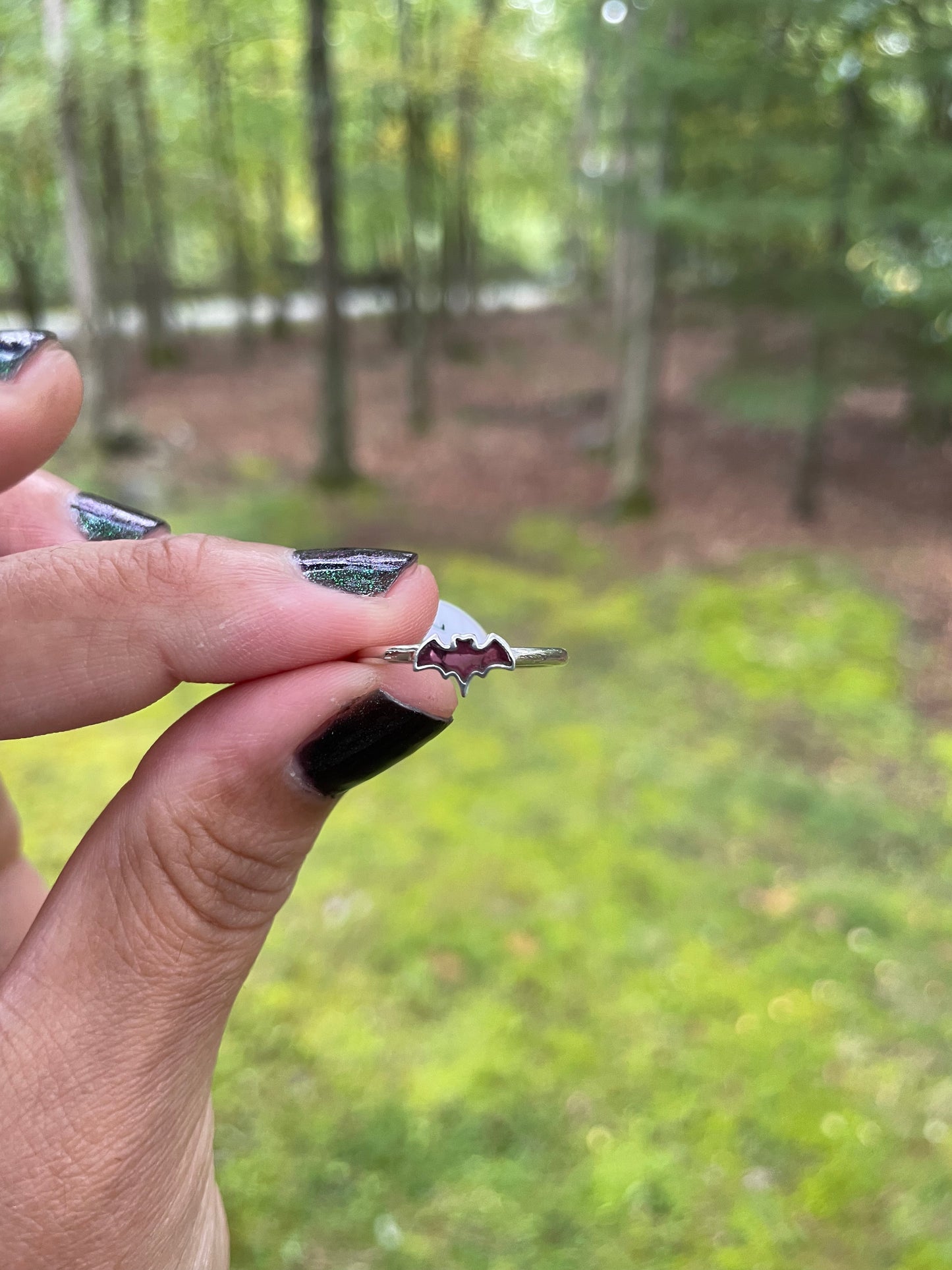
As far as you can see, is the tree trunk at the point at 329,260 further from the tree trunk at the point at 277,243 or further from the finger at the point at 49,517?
the tree trunk at the point at 277,243

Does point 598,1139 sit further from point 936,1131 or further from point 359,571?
point 359,571

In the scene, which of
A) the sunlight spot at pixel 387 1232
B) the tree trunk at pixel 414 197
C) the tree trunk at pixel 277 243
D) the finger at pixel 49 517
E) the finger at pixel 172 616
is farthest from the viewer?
the tree trunk at pixel 277 243

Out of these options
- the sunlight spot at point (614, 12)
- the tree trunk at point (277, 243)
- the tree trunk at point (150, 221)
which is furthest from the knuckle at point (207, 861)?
the tree trunk at point (277, 243)

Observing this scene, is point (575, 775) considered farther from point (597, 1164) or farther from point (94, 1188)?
point (94, 1188)

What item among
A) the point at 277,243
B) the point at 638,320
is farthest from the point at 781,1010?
the point at 277,243

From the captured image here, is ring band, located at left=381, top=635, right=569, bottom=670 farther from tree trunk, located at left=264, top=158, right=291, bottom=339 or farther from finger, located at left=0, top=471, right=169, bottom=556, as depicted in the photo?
tree trunk, located at left=264, top=158, right=291, bottom=339

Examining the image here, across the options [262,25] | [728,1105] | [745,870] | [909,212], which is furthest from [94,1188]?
[262,25]

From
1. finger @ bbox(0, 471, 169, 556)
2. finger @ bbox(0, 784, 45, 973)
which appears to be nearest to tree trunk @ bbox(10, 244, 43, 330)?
finger @ bbox(0, 471, 169, 556)
